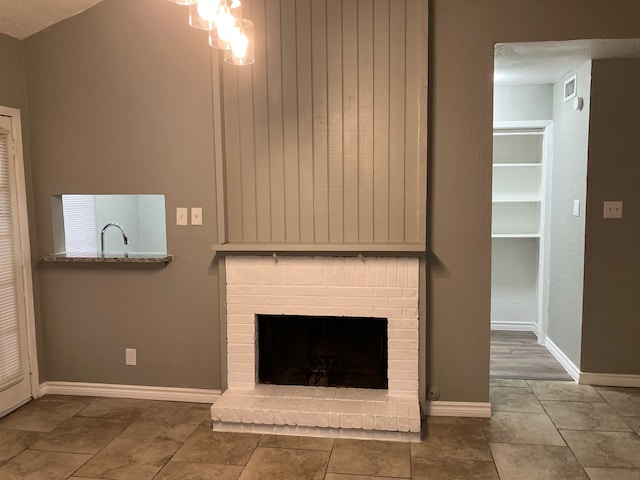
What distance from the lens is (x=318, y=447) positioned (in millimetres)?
2809

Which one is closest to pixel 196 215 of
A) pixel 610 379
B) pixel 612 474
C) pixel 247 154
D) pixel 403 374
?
pixel 247 154

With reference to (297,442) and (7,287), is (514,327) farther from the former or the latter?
(7,287)

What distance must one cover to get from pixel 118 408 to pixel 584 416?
9.58 ft

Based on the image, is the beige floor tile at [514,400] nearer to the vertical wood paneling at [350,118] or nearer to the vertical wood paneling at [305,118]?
the vertical wood paneling at [350,118]

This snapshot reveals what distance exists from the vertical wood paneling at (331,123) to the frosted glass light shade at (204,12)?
1171mm

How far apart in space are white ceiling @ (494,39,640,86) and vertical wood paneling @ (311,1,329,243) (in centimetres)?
104

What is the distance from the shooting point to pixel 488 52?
294 centimetres

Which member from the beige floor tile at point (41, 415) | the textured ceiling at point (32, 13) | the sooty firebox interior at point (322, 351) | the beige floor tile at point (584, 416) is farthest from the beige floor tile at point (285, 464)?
the textured ceiling at point (32, 13)

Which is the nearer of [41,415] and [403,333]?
[403,333]

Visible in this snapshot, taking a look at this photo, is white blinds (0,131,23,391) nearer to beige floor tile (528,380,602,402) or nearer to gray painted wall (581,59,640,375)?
beige floor tile (528,380,602,402)

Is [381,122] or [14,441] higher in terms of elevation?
[381,122]

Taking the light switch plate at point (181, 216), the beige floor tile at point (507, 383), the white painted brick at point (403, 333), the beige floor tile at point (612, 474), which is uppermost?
the light switch plate at point (181, 216)


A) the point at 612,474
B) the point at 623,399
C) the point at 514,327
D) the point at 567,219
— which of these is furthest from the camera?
the point at 514,327

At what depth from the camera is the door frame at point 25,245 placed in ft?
10.8
